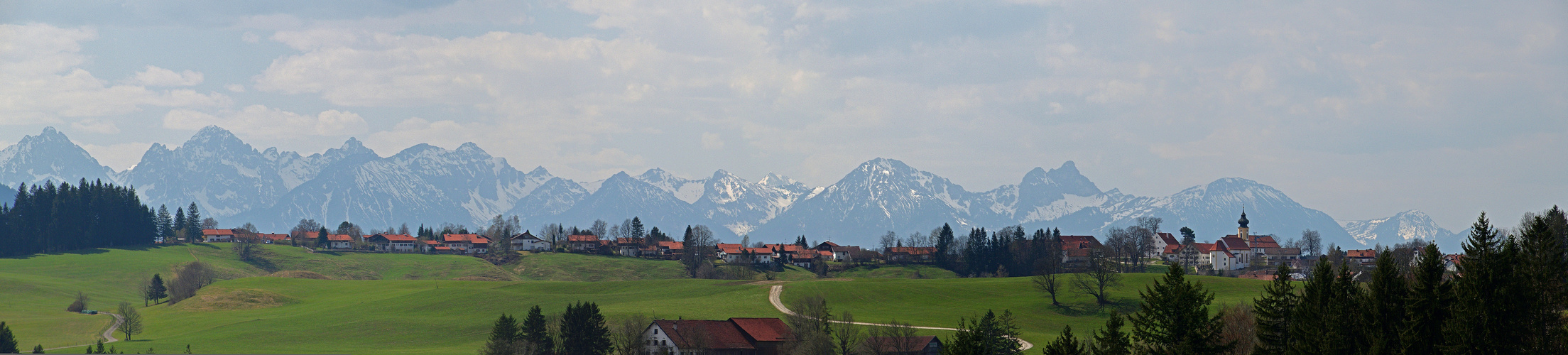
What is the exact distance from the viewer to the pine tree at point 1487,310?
35.0 m

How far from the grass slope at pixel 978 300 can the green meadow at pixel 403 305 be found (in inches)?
11.0

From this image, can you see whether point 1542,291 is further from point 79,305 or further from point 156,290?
point 156,290

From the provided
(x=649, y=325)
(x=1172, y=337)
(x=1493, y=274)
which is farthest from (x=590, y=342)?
(x=1493, y=274)

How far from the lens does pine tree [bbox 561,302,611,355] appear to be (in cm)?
8962

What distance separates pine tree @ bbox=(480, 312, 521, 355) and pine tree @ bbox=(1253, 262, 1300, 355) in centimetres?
6123

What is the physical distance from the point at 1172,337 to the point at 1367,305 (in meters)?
6.84

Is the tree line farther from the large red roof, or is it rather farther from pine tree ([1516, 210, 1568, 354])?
the large red roof

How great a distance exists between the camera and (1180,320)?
131 feet

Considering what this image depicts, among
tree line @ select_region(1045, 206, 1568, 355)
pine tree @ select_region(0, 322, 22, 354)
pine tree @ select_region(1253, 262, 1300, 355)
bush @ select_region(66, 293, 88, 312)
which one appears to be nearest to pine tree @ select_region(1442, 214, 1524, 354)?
tree line @ select_region(1045, 206, 1568, 355)

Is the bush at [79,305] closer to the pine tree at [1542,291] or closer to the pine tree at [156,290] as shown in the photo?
the pine tree at [156,290]

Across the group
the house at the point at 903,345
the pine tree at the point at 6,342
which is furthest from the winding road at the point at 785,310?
the pine tree at the point at 6,342

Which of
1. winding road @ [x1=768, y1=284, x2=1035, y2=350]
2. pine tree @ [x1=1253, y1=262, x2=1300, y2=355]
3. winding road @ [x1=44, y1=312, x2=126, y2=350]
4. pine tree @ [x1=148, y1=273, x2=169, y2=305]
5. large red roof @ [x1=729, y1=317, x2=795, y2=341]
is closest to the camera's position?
pine tree @ [x1=1253, y1=262, x2=1300, y2=355]

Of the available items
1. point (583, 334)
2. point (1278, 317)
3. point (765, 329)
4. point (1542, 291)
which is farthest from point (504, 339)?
point (1542, 291)

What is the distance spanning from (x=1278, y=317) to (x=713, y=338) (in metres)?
58.6
